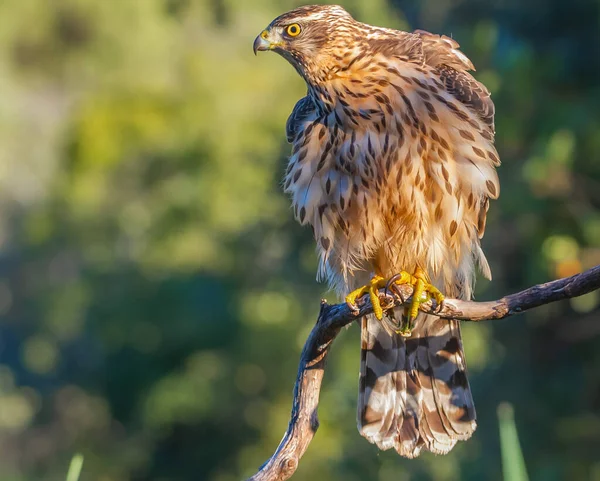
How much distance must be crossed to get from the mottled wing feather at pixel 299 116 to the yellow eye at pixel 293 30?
28 cm

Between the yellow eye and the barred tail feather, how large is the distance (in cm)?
113

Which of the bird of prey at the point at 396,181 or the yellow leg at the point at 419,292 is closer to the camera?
the yellow leg at the point at 419,292

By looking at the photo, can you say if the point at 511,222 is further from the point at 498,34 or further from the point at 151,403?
the point at 151,403

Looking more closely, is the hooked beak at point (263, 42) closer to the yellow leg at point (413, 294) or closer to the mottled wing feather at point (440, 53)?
the mottled wing feather at point (440, 53)

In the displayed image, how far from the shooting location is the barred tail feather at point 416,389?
12.9ft

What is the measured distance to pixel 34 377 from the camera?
1465cm

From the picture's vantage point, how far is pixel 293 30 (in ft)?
12.2

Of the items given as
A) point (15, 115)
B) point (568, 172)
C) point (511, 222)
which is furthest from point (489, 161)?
point (15, 115)

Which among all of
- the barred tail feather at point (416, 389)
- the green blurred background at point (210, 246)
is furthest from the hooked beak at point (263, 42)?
the green blurred background at point (210, 246)

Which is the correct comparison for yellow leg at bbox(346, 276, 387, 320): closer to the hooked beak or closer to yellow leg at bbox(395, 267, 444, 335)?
yellow leg at bbox(395, 267, 444, 335)

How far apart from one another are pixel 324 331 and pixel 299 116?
1.08 meters

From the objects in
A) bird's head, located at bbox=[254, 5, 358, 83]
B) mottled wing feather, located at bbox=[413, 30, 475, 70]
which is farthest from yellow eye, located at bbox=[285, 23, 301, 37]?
mottled wing feather, located at bbox=[413, 30, 475, 70]

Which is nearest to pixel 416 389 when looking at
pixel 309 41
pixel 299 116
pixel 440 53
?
pixel 299 116

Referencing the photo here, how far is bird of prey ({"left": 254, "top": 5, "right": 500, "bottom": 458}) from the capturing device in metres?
3.64
